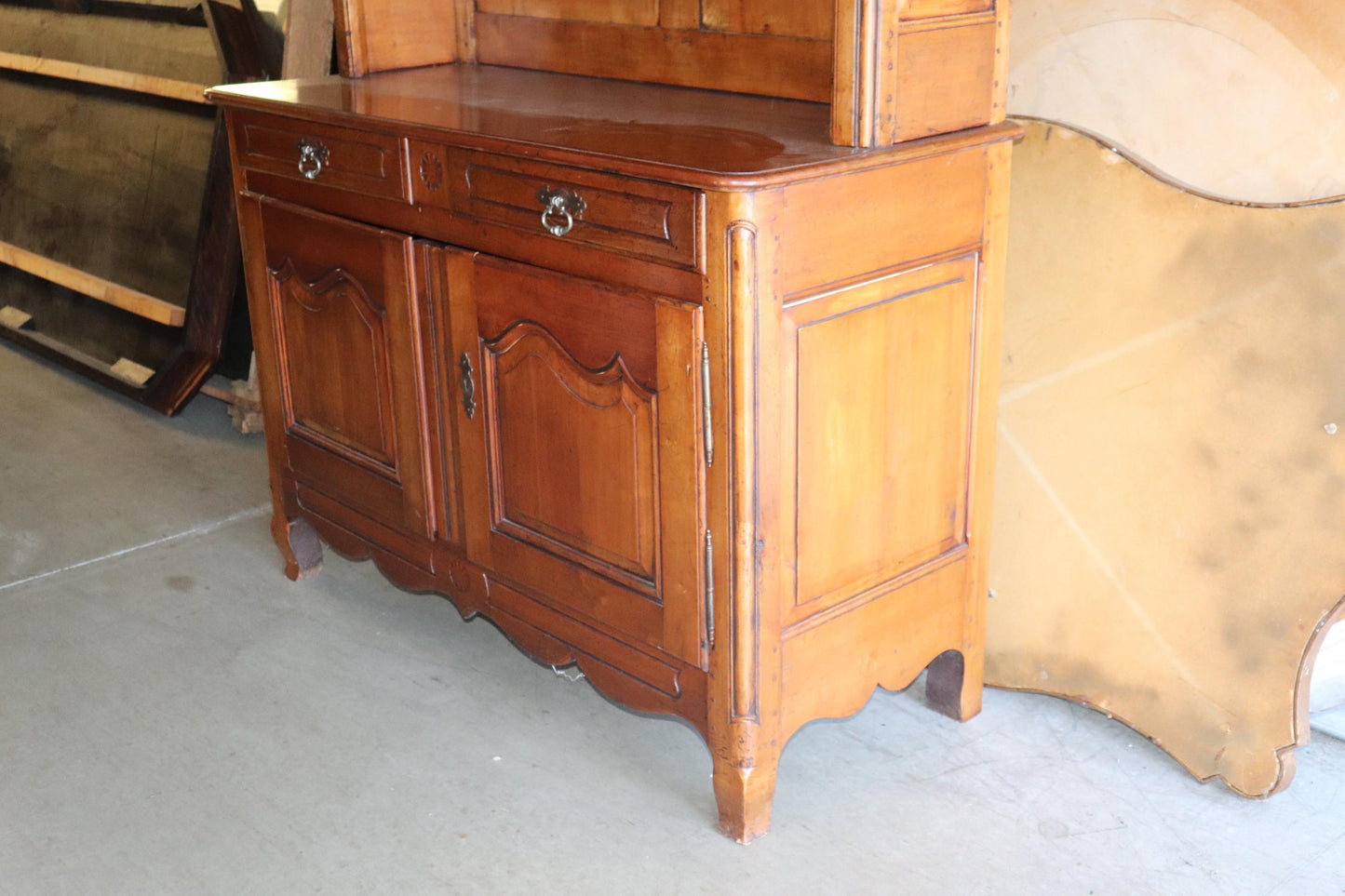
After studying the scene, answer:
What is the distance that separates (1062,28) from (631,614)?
1.21 m

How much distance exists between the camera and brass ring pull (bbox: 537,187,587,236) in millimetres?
1976

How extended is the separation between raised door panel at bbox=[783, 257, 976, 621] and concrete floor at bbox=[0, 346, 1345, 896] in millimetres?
390

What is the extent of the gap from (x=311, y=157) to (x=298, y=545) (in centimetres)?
97

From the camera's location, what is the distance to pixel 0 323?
4.70m

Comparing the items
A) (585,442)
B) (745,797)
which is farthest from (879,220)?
(745,797)

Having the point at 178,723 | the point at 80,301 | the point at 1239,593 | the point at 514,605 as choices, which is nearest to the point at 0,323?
the point at 80,301

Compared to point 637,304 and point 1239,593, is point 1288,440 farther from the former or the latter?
point 637,304

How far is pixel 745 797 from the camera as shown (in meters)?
2.07

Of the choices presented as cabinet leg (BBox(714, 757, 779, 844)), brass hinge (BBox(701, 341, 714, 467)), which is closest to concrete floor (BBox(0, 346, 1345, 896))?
cabinet leg (BBox(714, 757, 779, 844))

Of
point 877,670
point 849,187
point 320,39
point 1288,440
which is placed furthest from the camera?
point 320,39

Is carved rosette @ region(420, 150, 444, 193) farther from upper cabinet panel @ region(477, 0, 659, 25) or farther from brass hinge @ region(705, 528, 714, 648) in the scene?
brass hinge @ region(705, 528, 714, 648)

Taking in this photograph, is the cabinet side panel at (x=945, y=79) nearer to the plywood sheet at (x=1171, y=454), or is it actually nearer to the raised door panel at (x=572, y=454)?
the plywood sheet at (x=1171, y=454)

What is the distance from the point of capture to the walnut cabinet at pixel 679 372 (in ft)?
6.15

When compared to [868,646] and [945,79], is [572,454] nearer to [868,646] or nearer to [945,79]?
[868,646]
